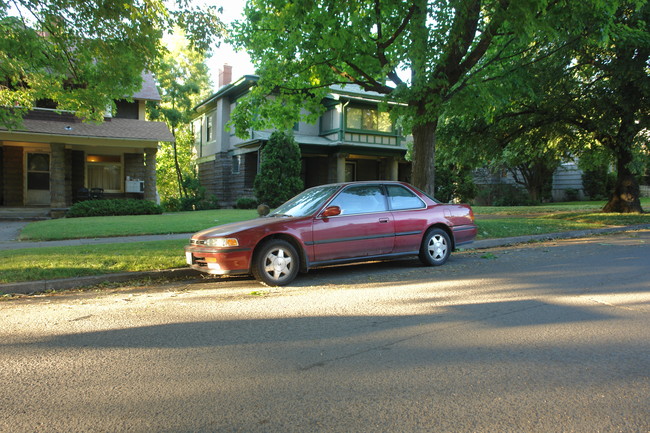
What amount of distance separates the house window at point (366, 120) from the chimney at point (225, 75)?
985 cm

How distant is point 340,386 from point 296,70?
996cm

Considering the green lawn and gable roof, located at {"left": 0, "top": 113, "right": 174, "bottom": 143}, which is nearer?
the green lawn

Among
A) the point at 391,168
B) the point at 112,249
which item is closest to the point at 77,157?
the point at 112,249

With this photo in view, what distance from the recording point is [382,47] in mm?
11109

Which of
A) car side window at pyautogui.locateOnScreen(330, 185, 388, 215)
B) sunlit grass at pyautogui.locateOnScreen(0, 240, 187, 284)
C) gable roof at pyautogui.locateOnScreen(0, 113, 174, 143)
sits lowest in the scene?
sunlit grass at pyautogui.locateOnScreen(0, 240, 187, 284)

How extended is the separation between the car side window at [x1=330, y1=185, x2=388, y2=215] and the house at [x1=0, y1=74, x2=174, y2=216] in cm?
1363

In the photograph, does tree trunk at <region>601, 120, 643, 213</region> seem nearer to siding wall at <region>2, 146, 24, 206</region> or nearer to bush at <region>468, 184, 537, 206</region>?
bush at <region>468, 184, 537, 206</region>

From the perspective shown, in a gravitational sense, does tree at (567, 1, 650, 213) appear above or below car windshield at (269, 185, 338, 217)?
above

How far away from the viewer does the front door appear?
20.3m

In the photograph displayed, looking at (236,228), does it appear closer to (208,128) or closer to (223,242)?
(223,242)

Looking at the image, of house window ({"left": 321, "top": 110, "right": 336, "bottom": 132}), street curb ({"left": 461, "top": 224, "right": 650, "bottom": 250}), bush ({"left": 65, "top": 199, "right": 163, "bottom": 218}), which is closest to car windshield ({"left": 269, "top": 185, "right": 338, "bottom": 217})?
street curb ({"left": 461, "top": 224, "right": 650, "bottom": 250})

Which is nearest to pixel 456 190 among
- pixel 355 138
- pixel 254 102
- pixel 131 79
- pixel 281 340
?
pixel 355 138

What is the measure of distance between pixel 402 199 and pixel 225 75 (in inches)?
991

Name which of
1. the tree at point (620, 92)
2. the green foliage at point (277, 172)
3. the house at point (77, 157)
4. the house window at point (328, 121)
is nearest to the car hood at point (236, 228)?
the tree at point (620, 92)
